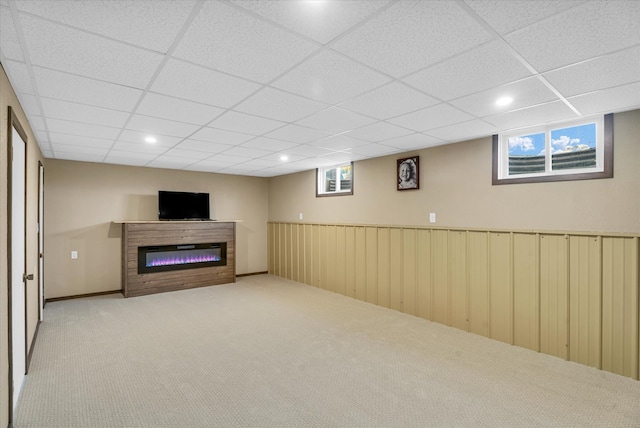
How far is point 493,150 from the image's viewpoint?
3836 mm

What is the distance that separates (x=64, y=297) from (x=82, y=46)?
539 cm

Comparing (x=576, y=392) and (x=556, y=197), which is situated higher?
(x=556, y=197)

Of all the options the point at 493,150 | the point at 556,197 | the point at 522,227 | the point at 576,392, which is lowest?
the point at 576,392

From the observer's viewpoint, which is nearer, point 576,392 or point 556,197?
point 576,392

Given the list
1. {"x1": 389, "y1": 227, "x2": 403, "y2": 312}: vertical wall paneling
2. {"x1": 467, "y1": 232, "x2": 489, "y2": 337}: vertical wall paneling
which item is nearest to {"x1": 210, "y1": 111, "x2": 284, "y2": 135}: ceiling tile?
{"x1": 389, "y1": 227, "x2": 403, "y2": 312}: vertical wall paneling

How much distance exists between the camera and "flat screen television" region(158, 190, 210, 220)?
6297 millimetres

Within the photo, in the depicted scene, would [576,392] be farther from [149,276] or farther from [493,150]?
[149,276]

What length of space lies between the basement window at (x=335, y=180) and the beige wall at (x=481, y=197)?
0.13 m

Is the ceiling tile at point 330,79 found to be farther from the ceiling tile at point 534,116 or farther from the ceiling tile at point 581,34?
the ceiling tile at point 534,116

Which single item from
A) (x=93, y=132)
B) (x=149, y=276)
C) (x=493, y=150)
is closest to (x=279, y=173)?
(x=149, y=276)

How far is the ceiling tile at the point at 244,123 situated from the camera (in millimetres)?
3109

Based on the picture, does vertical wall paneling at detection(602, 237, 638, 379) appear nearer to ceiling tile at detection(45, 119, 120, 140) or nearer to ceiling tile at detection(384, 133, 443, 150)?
ceiling tile at detection(384, 133, 443, 150)

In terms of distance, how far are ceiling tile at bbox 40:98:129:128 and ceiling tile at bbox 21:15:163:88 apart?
80 cm

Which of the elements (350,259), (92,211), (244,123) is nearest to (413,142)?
(244,123)
